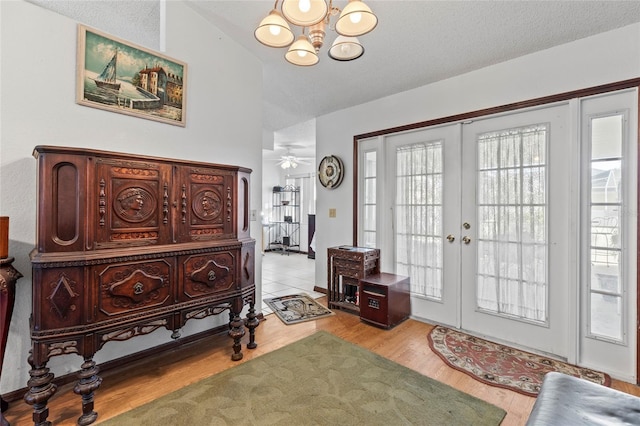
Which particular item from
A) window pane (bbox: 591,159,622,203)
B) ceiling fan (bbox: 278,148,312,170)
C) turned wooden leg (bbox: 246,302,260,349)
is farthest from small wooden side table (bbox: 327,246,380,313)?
ceiling fan (bbox: 278,148,312,170)

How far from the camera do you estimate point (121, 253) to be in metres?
1.78

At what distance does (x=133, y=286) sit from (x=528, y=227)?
125 inches

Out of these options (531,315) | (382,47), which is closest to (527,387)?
(531,315)

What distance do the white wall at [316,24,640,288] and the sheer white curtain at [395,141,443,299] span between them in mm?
431

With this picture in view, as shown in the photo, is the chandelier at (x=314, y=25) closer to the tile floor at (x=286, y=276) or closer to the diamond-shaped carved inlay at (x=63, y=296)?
the diamond-shaped carved inlay at (x=63, y=296)

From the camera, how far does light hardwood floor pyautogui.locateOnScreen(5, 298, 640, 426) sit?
180cm

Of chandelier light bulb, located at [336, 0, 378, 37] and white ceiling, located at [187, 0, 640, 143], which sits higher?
white ceiling, located at [187, 0, 640, 143]

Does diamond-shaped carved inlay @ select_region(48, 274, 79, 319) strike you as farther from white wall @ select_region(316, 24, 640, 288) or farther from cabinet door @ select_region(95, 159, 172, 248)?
white wall @ select_region(316, 24, 640, 288)

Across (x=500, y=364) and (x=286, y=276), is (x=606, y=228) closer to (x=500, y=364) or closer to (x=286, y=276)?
(x=500, y=364)

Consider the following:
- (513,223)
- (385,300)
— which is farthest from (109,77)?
(513,223)

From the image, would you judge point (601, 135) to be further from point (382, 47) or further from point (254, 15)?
point (254, 15)

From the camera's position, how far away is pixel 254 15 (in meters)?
2.44

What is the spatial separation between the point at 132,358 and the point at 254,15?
9.77 ft

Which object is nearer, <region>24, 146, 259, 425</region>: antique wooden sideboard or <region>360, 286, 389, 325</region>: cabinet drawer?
<region>24, 146, 259, 425</region>: antique wooden sideboard
